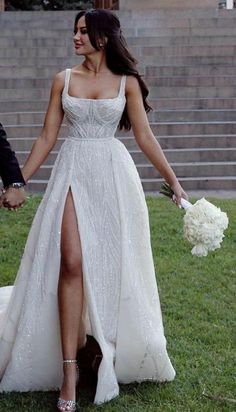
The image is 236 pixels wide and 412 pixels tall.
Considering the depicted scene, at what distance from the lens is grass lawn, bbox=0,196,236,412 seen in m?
4.25

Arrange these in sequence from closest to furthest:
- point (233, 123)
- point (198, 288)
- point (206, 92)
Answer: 1. point (198, 288)
2. point (233, 123)
3. point (206, 92)

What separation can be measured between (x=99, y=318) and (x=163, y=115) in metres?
8.75

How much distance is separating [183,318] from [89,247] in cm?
179

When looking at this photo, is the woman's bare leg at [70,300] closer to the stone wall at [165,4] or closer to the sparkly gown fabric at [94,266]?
the sparkly gown fabric at [94,266]

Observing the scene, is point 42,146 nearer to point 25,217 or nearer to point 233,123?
point 25,217

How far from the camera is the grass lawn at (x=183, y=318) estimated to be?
14.0ft

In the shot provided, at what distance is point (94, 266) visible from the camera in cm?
418

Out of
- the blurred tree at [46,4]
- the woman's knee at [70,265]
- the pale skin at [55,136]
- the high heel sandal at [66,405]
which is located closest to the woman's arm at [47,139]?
the pale skin at [55,136]

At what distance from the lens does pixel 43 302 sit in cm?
416

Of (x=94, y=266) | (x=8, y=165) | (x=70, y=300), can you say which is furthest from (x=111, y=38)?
(x=70, y=300)

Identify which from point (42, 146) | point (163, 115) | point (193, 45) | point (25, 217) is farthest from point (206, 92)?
point (42, 146)

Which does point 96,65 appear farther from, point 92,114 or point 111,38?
point 92,114

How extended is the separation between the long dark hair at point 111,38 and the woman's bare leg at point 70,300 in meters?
0.91

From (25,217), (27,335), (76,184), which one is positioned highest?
(76,184)
